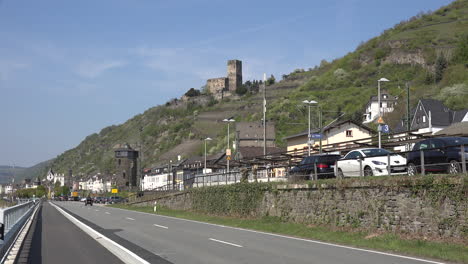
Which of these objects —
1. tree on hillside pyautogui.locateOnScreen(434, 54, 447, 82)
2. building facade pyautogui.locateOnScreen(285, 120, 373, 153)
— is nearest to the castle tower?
tree on hillside pyautogui.locateOnScreen(434, 54, 447, 82)

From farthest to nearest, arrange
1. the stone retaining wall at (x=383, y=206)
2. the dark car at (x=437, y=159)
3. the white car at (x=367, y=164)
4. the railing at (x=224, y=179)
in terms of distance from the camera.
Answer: the railing at (x=224, y=179)
the white car at (x=367, y=164)
the dark car at (x=437, y=159)
the stone retaining wall at (x=383, y=206)

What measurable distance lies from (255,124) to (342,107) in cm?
2513

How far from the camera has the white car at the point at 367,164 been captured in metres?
24.8

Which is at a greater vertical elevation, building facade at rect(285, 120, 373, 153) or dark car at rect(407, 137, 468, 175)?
building facade at rect(285, 120, 373, 153)

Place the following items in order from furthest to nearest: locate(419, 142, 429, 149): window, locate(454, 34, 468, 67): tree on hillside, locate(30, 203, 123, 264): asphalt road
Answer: locate(454, 34, 468, 67): tree on hillside, locate(419, 142, 429, 149): window, locate(30, 203, 123, 264): asphalt road

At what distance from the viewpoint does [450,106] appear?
93688 millimetres

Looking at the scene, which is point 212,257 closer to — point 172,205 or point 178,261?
point 178,261

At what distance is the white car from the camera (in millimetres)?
24828

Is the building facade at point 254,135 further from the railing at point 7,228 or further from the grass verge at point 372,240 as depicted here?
the railing at point 7,228

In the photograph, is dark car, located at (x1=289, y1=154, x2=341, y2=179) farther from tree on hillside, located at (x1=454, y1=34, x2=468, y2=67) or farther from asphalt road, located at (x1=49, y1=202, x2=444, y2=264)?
tree on hillside, located at (x1=454, y1=34, x2=468, y2=67)

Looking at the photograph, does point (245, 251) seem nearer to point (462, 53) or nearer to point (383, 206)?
point (383, 206)

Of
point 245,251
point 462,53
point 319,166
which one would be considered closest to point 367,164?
point 319,166

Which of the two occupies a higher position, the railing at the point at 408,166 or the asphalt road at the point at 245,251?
the railing at the point at 408,166

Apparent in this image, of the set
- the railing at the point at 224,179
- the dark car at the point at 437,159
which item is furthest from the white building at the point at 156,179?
the dark car at the point at 437,159
